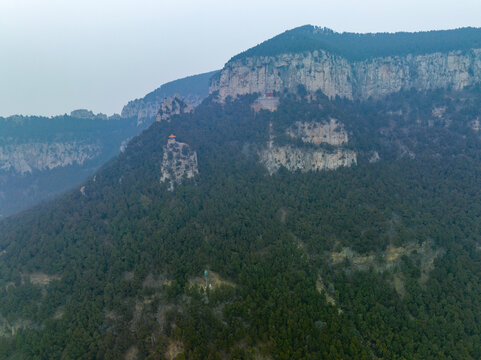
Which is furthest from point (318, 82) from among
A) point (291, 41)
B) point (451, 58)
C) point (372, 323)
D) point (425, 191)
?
point (372, 323)

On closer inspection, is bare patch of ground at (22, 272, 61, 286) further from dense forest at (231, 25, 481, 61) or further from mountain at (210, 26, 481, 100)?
dense forest at (231, 25, 481, 61)

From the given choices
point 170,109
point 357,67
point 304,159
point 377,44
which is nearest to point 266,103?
point 304,159

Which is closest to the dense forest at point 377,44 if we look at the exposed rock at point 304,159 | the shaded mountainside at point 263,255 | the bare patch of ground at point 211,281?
the shaded mountainside at point 263,255

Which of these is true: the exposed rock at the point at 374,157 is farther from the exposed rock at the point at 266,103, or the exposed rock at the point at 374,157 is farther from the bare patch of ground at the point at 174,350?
the bare patch of ground at the point at 174,350

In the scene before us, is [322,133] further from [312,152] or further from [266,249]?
[266,249]

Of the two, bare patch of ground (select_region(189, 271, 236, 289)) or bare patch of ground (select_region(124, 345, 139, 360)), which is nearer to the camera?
bare patch of ground (select_region(124, 345, 139, 360))

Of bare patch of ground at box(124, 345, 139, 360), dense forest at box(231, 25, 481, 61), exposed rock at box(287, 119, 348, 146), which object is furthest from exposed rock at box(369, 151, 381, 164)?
bare patch of ground at box(124, 345, 139, 360)

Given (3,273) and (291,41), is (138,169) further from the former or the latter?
(291,41)
